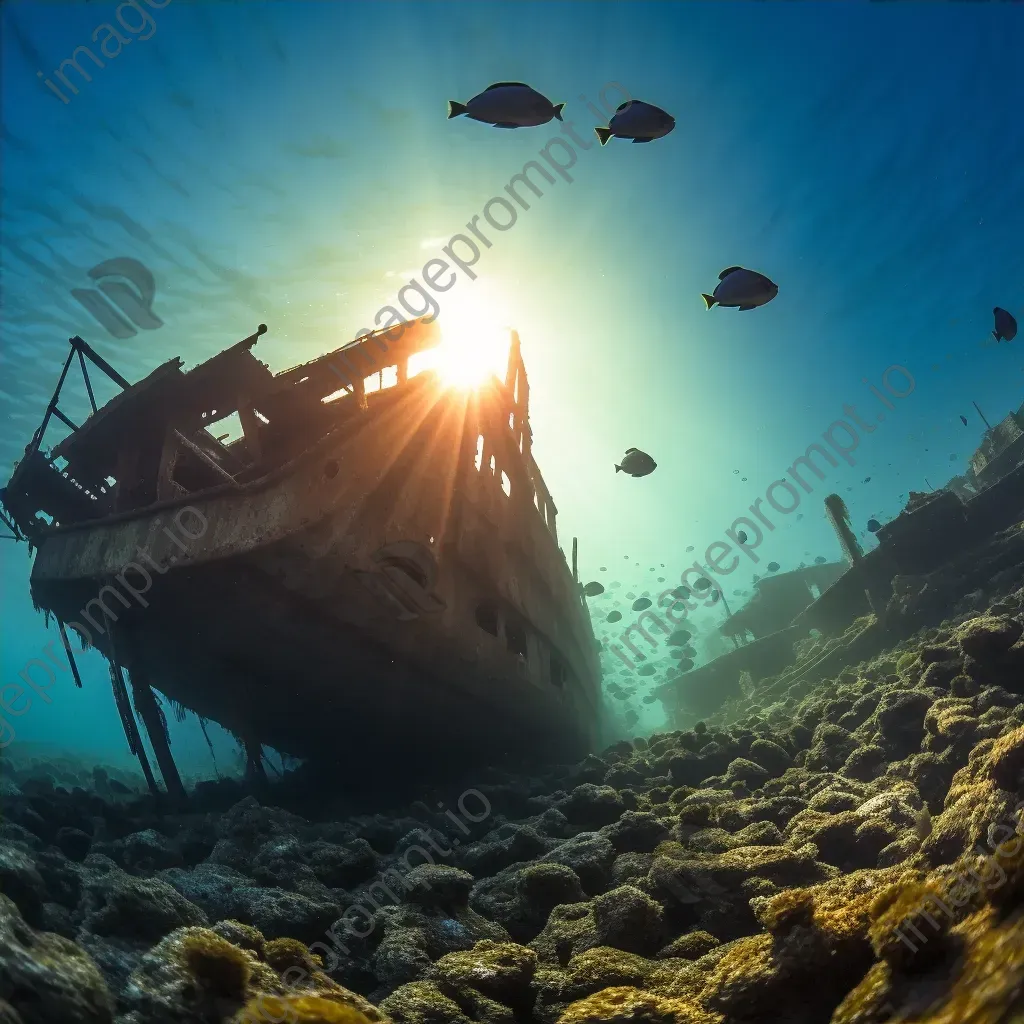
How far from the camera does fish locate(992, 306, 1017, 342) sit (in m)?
8.85

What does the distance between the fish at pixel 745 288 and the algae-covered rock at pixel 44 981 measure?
7211 mm

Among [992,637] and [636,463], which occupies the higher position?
[636,463]

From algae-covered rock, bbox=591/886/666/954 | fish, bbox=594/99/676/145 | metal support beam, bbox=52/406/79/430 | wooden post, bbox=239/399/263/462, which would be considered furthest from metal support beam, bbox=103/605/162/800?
fish, bbox=594/99/676/145

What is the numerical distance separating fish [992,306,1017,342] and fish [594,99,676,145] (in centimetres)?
715

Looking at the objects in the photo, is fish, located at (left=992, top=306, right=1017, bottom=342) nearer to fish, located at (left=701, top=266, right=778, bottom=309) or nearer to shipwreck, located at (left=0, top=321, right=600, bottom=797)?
fish, located at (left=701, top=266, right=778, bottom=309)

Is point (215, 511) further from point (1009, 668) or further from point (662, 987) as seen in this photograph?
point (1009, 668)

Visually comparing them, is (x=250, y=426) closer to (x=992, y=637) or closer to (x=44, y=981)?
(x=44, y=981)

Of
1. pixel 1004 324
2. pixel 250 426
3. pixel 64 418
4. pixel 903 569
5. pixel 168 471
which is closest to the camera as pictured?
pixel 168 471

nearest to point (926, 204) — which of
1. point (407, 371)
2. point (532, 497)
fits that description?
point (532, 497)

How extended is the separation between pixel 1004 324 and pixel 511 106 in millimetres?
9411

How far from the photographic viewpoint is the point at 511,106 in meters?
5.39

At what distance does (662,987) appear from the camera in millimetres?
2811

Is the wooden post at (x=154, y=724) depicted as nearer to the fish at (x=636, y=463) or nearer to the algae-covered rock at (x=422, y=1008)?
the algae-covered rock at (x=422, y=1008)

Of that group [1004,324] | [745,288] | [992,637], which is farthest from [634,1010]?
[1004,324]
